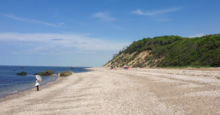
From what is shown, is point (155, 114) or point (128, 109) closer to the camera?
point (155, 114)

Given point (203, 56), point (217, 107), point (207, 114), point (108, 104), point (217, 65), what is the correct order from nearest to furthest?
point (207, 114), point (217, 107), point (108, 104), point (217, 65), point (203, 56)

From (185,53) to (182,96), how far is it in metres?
28.4

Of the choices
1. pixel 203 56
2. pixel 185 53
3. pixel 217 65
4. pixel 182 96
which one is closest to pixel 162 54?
pixel 185 53

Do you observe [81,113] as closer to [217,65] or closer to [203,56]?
[217,65]

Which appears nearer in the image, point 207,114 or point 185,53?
point 207,114

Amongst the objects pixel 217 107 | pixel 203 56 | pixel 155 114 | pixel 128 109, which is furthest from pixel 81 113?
pixel 203 56

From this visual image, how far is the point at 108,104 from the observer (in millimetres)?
9719

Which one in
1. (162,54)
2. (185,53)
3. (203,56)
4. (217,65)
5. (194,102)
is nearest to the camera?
(194,102)

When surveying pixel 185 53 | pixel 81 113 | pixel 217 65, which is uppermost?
pixel 185 53

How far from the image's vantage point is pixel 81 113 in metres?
8.39

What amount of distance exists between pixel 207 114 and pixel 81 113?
568 centimetres

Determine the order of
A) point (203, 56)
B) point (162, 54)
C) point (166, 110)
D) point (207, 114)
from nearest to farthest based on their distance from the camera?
1. point (207, 114)
2. point (166, 110)
3. point (203, 56)
4. point (162, 54)

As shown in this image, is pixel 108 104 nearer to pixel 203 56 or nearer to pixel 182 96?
pixel 182 96

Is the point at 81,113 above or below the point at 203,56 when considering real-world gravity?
below
